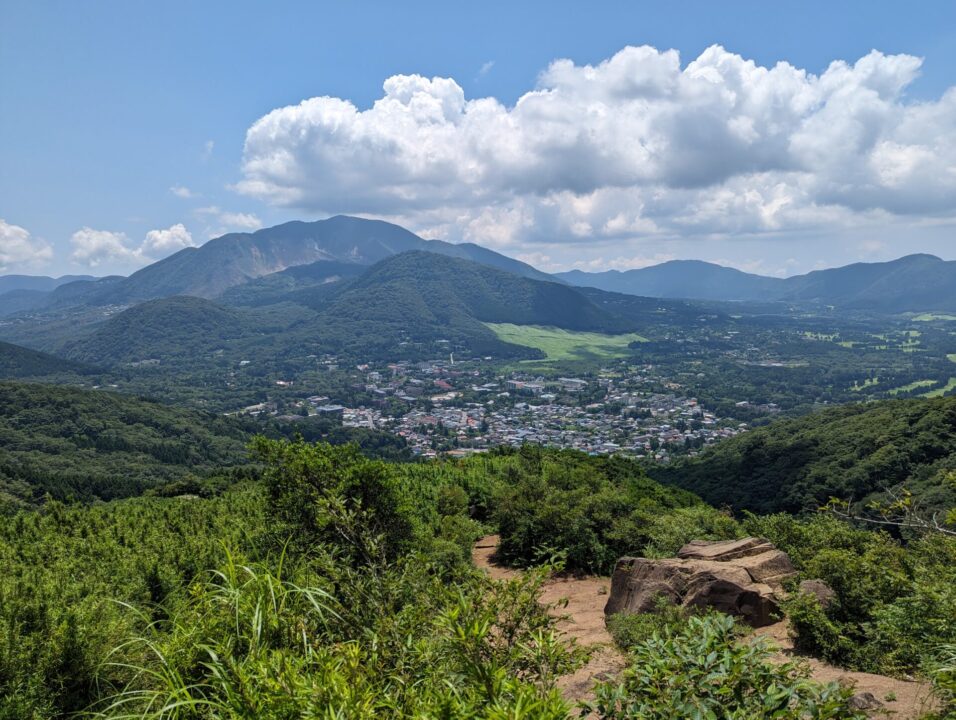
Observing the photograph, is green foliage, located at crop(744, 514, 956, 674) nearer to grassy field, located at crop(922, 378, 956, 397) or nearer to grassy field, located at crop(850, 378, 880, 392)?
grassy field, located at crop(922, 378, 956, 397)

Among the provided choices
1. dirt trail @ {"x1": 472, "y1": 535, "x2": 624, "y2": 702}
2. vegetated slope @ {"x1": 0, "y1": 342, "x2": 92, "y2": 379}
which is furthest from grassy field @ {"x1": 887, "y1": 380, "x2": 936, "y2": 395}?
vegetated slope @ {"x1": 0, "y1": 342, "x2": 92, "y2": 379}

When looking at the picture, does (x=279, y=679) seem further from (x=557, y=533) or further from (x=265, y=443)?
(x=557, y=533)

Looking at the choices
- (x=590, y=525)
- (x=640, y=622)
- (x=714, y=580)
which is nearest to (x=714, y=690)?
(x=640, y=622)

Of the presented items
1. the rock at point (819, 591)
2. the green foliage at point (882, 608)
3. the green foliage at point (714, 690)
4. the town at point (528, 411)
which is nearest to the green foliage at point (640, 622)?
the green foliage at point (882, 608)

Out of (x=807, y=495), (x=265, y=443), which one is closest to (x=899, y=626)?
(x=265, y=443)

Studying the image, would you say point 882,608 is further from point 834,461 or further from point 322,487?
point 834,461

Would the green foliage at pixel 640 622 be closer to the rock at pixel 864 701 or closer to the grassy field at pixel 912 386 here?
the rock at pixel 864 701
